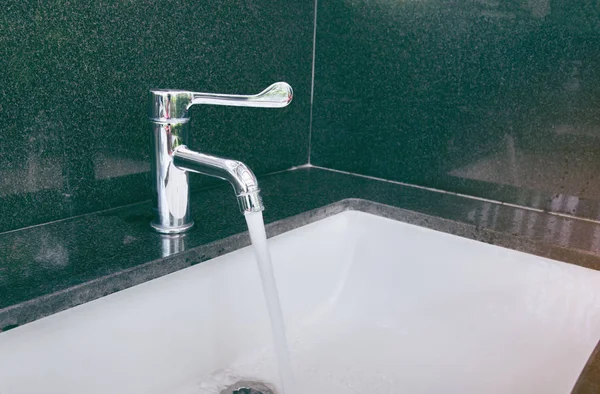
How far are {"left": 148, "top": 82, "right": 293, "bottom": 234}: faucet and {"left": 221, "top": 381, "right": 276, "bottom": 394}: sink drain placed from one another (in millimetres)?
219

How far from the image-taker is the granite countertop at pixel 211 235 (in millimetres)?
533

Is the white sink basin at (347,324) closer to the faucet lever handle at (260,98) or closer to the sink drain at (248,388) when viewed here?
Result: the sink drain at (248,388)

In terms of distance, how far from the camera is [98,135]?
29.5 inches

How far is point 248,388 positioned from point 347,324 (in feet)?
0.72

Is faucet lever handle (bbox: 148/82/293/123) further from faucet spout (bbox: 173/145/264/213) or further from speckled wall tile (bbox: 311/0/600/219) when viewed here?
speckled wall tile (bbox: 311/0/600/219)

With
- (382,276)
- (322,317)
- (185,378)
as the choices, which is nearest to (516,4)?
(382,276)

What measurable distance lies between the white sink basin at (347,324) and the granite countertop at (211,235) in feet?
0.07

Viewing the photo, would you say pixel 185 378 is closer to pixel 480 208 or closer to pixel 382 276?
pixel 382 276

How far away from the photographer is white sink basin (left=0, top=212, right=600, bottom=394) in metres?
0.57

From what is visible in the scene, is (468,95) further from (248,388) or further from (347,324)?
(248,388)

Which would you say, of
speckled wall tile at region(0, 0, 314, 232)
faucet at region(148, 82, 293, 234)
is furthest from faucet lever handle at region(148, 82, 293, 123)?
speckled wall tile at region(0, 0, 314, 232)

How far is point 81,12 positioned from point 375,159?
597 mm

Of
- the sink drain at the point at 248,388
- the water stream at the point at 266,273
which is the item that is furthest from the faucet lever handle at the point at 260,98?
the sink drain at the point at 248,388

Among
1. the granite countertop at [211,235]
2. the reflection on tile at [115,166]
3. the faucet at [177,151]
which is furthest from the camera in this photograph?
the reflection on tile at [115,166]
